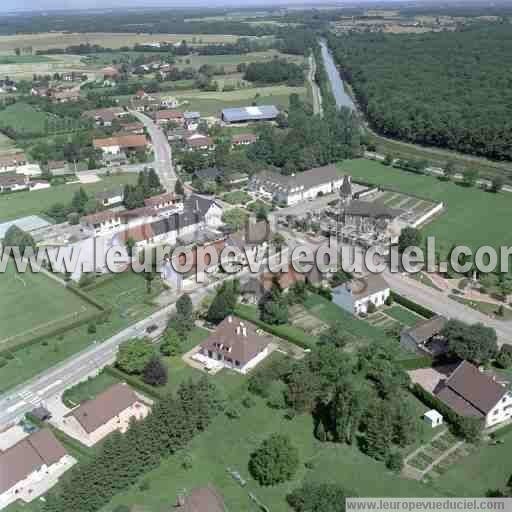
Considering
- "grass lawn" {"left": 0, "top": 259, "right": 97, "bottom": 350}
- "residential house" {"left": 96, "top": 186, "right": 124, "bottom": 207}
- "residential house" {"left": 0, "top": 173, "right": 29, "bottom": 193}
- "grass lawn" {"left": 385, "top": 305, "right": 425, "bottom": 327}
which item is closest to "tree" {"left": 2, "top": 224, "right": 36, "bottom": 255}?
"grass lawn" {"left": 0, "top": 259, "right": 97, "bottom": 350}

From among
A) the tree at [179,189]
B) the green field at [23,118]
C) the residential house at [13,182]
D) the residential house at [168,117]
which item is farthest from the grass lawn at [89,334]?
the green field at [23,118]

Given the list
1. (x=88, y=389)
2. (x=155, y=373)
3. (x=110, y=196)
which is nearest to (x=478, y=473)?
(x=155, y=373)

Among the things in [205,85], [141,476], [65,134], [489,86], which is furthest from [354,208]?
[205,85]

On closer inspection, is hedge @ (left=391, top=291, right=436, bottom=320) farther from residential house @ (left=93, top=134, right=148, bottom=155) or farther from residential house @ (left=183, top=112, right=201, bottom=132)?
residential house @ (left=183, top=112, right=201, bottom=132)

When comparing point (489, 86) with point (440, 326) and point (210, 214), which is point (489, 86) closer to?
point (210, 214)

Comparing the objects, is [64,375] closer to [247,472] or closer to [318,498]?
[247,472]

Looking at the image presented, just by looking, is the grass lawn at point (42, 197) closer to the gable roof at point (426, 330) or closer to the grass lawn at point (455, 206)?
the grass lawn at point (455, 206)
